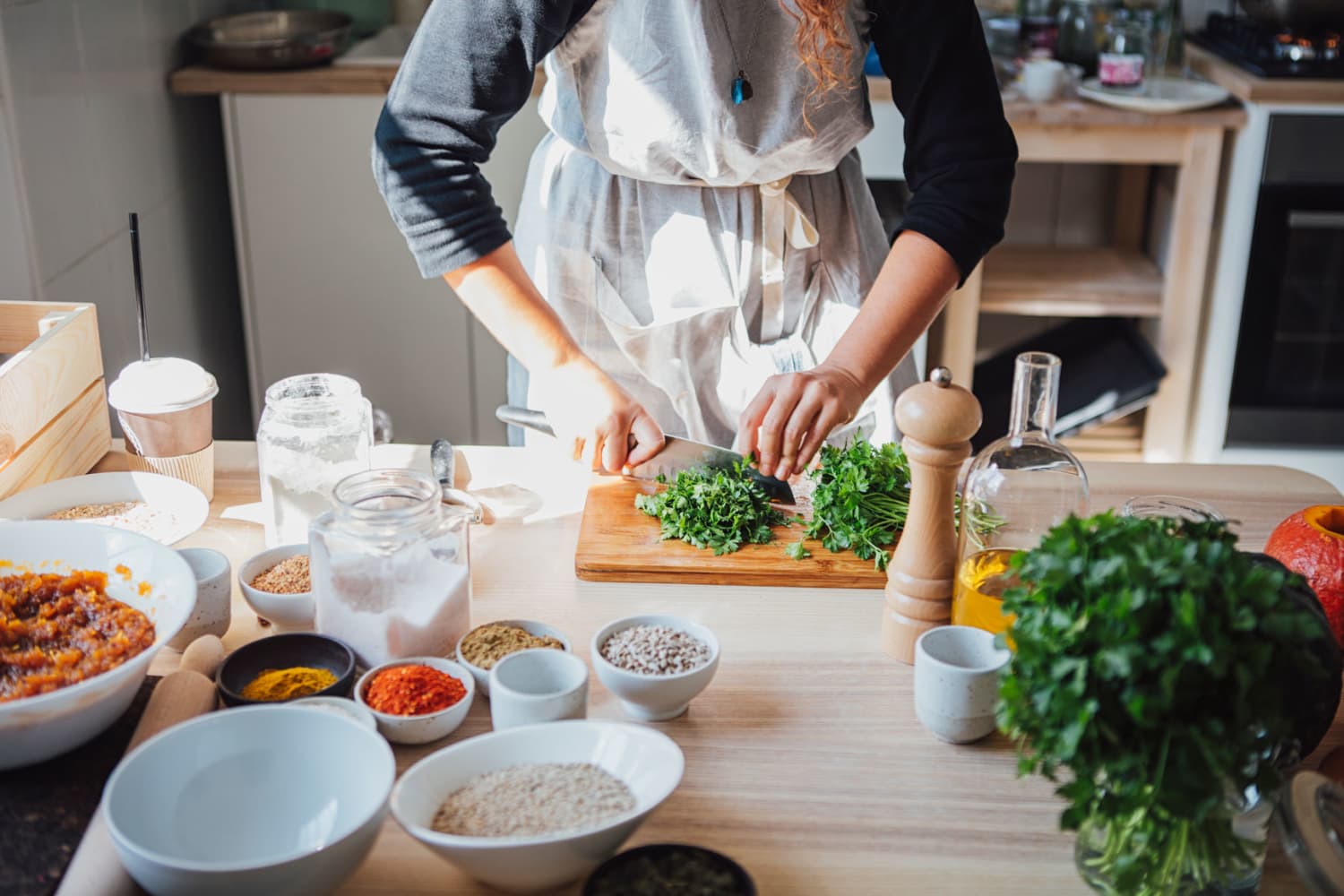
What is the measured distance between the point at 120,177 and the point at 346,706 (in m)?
1.69

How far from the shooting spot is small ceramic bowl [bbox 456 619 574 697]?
3.07 feet

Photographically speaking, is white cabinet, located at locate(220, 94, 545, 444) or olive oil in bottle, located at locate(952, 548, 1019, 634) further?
white cabinet, located at locate(220, 94, 545, 444)

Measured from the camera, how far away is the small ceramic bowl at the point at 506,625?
0.94 m

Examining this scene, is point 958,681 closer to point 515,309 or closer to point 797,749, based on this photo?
point 797,749

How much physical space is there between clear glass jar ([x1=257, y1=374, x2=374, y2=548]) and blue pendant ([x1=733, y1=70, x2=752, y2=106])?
0.53m

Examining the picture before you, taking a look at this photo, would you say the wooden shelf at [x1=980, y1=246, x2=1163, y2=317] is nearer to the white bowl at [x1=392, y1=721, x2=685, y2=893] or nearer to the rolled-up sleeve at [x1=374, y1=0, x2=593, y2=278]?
the rolled-up sleeve at [x1=374, y1=0, x2=593, y2=278]

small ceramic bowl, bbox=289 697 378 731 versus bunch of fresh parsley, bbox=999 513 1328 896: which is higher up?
bunch of fresh parsley, bbox=999 513 1328 896

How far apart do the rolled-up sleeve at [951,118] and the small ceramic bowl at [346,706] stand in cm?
80

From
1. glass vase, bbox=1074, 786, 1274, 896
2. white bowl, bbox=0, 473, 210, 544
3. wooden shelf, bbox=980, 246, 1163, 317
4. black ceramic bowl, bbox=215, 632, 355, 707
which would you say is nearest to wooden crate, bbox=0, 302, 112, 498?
white bowl, bbox=0, 473, 210, 544

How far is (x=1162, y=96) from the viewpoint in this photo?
2467 millimetres

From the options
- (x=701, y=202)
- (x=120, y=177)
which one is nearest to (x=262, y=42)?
(x=120, y=177)

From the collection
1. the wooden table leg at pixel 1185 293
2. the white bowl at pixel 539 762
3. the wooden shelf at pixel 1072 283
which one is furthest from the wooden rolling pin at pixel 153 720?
the wooden table leg at pixel 1185 293

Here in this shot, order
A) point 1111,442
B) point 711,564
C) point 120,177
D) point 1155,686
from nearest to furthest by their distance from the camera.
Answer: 1. point 1155,686
2. point 711,564
3. point 120,177
4. point 1111,442

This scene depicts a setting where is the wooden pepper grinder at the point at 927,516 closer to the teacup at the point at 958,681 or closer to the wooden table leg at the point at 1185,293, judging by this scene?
the teacup at the point at 958,681
